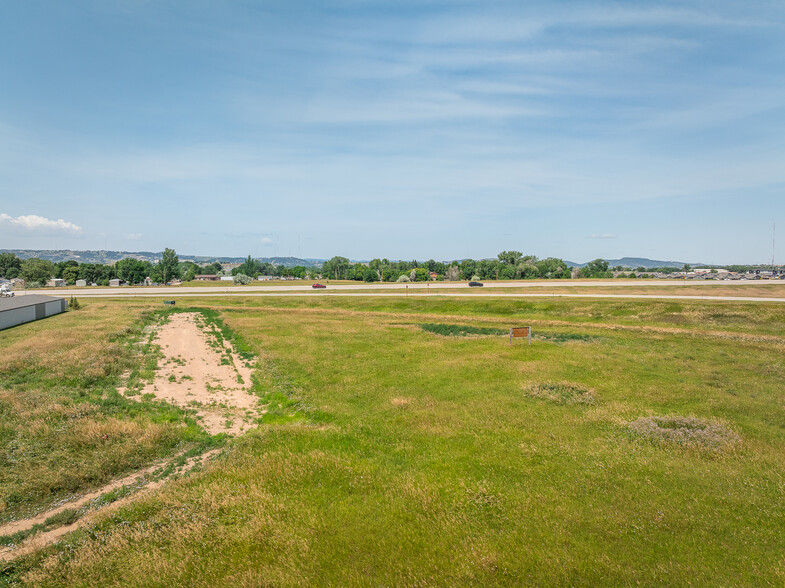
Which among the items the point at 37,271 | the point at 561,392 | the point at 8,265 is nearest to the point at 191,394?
the point at 561,392

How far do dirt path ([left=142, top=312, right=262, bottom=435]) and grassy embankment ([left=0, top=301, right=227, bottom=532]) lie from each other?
117cm

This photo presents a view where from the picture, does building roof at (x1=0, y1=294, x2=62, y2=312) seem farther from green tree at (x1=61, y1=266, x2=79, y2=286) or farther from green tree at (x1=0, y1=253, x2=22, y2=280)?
green tree at (x1=0, y1=253, x2=22, y2=280)

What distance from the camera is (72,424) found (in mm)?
18203

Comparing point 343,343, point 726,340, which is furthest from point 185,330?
point 726,340

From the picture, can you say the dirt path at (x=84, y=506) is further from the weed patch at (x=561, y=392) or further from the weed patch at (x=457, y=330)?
the weed patch at (x=457, y=330)

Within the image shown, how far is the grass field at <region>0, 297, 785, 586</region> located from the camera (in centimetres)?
955

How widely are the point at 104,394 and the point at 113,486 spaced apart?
1232 cm

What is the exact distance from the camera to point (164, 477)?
14.6 meters

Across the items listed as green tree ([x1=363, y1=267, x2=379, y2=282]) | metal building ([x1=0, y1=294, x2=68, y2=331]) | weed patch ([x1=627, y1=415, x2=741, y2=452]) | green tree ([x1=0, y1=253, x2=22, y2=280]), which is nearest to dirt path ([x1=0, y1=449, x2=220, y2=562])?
weed patch ([x1=627, y1=415, x2=741, y2=452])

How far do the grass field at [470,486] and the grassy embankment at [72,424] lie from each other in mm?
441

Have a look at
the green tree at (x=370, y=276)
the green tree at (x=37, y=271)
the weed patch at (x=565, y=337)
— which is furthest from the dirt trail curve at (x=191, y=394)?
the green tree at (x=37, y=271)

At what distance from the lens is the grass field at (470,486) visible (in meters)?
9.55

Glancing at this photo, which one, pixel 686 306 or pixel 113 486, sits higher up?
pixel 686 306

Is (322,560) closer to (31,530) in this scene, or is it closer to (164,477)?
(164,477)
